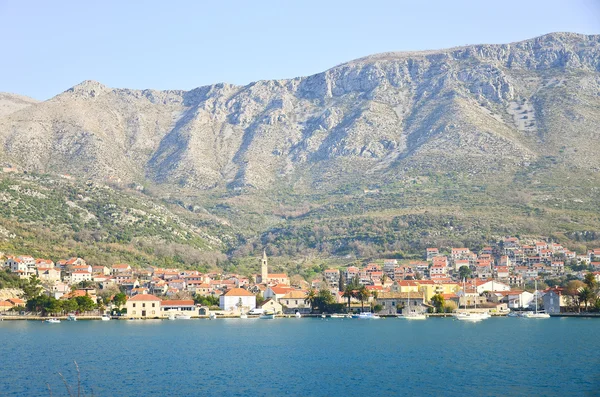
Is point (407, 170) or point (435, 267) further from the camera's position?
point (407, 170)

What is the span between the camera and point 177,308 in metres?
97.9

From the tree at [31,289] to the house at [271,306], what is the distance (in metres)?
27.6

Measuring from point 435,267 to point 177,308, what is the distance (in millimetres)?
45668

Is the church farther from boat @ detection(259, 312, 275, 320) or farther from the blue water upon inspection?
the blue water

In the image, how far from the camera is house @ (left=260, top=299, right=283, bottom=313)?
103 meters

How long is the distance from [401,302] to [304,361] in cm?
5194

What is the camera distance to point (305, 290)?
11094 cm

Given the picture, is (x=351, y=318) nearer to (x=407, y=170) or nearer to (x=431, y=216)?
(x=431, y=216)

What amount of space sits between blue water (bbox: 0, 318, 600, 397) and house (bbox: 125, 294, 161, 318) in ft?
58.1

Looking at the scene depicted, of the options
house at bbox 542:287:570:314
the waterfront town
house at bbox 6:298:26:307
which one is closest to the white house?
the waterfront town

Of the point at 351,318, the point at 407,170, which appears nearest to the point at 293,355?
the point at 351,318

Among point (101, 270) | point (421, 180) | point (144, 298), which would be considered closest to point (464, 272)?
point (421, 180)

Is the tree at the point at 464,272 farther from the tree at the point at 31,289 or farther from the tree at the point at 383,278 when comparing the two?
the tree at the point at 31,289

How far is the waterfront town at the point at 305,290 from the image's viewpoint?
94312 mm
